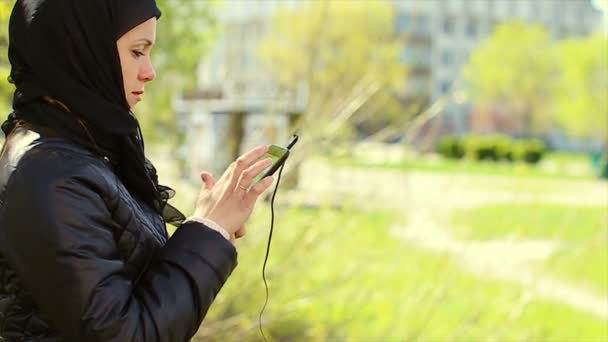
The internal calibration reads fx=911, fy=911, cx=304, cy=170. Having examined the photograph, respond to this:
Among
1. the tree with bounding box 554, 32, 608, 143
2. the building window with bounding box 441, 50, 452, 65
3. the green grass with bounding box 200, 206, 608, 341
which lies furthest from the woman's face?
the building window with bounding box 441, 50, 452, 65

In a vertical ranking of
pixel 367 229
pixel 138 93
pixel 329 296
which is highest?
pixel 138 93

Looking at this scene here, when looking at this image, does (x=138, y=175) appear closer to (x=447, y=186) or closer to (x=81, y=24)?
(x=81, y=24)

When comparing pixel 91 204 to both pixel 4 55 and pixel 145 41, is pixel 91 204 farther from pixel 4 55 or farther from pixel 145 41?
pixel 4 55

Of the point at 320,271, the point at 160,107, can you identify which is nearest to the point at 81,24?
the point at 320,271

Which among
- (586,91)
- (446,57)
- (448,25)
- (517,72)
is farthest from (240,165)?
(448,25)

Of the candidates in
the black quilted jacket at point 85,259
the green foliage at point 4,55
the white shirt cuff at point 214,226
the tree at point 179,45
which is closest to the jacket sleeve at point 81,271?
the black quilted jacket at point 85,259

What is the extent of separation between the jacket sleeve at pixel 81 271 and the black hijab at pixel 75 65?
0.13 m

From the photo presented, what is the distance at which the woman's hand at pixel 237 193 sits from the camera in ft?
5.12

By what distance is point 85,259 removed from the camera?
140 cm

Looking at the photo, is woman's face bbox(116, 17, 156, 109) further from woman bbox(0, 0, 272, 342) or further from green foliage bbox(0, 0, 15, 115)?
green foliage bbox(0, 0, 15, 115)

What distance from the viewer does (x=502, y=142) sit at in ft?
131

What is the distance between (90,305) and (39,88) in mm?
390

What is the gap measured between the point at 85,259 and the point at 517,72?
5380 cm

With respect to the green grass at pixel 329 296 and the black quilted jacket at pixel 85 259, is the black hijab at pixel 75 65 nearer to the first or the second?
the black quilted jacket at pixel 85 259
